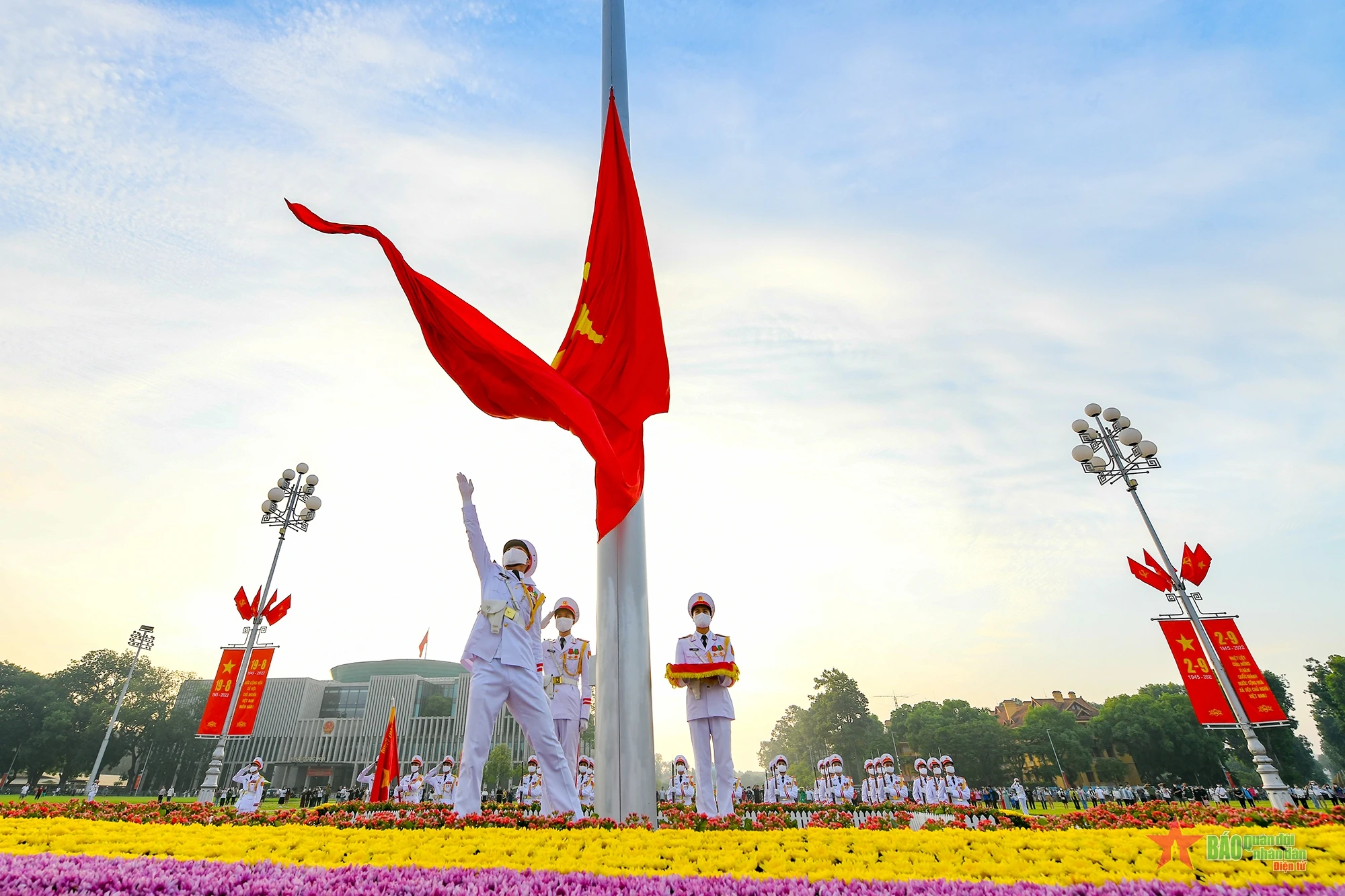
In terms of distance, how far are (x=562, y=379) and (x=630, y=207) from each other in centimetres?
254

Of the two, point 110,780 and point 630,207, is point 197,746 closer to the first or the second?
point 110,780

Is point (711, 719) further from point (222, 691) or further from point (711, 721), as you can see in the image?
point (222, 691)

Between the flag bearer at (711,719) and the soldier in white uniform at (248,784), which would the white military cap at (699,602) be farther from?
the soldier in white uniform at (248,784)

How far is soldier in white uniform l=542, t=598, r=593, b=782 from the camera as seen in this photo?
9836mm

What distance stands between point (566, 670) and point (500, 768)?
4337cm

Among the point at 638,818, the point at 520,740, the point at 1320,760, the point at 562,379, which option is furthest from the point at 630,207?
the point at 1320,760

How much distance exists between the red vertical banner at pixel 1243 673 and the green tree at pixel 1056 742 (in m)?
36.8

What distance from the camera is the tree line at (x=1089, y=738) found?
38.2 m

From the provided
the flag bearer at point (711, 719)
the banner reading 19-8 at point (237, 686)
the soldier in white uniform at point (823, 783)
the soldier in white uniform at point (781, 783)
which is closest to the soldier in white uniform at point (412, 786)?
the banner reading 19-8 at point (237, 686)

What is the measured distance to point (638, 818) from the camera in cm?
524

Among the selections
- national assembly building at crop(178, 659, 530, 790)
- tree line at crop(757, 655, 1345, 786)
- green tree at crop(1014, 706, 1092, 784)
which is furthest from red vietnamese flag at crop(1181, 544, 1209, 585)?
national assembly building at crop(178, 659, 530, 790)

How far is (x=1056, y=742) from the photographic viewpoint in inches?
1694

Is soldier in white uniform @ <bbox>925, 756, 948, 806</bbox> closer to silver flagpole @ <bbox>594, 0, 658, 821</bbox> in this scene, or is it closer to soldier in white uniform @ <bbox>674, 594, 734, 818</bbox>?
soldier in white uniform @ <bbox>674, 594, 734, 818</bbox>

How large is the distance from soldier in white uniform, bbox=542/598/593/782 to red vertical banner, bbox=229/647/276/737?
949 centimetres
